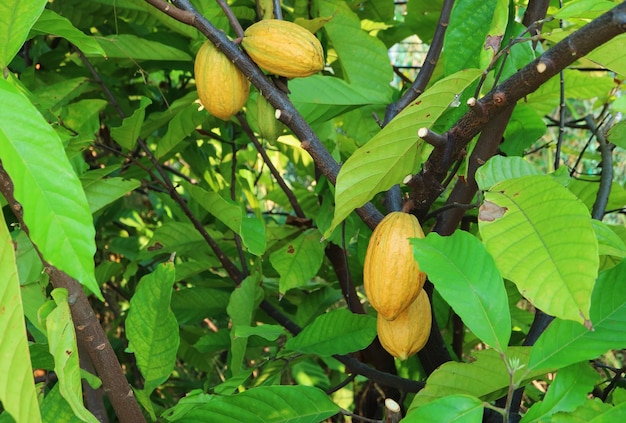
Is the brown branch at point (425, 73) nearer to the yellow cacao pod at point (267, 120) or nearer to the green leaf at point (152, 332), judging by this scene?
the yellow cacao pod at point (267, 120)

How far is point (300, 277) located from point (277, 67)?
334 mm

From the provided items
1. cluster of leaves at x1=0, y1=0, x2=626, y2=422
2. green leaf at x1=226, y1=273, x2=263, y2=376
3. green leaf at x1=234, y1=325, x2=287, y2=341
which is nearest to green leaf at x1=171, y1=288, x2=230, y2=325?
cluster of leaves at x1=0, y1=0, x2=626, y2=422

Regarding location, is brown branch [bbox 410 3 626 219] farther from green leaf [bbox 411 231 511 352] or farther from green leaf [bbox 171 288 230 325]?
green leaf [bbox 171 288 230 325]

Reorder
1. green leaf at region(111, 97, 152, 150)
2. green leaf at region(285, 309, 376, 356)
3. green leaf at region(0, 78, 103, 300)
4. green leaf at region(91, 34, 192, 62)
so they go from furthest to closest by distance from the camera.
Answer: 1. green leaf at region(91, 34, 192, 62)
2. green leaf at region(111, 97, 152, 150)
3. green leaf at region(285, 309, 376, 356)
4. green leaf at region(0, 78, 103, 300)

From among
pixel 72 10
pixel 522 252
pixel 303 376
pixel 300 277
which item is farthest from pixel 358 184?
pixel 303 376

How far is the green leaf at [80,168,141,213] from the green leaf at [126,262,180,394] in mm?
218

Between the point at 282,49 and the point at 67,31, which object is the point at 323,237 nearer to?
the point at 282,49

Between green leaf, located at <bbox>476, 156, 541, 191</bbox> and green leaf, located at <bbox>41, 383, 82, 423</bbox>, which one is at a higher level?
green leaf, located at <bbox>476, 156, 541, 191</bbox>

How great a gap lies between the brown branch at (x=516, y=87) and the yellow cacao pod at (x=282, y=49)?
175mm

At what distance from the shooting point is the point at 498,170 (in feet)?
2.14

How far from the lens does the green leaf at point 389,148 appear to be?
61 centimetres

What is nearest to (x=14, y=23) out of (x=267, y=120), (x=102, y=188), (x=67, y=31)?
(x=67, y=31)

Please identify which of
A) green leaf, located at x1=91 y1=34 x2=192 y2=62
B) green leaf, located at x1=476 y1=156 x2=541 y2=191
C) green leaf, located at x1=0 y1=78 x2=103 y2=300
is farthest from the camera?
green leaf, located at x1=91 y1=34 x2=192 y2=62

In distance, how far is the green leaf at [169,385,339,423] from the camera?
0.69 meters
